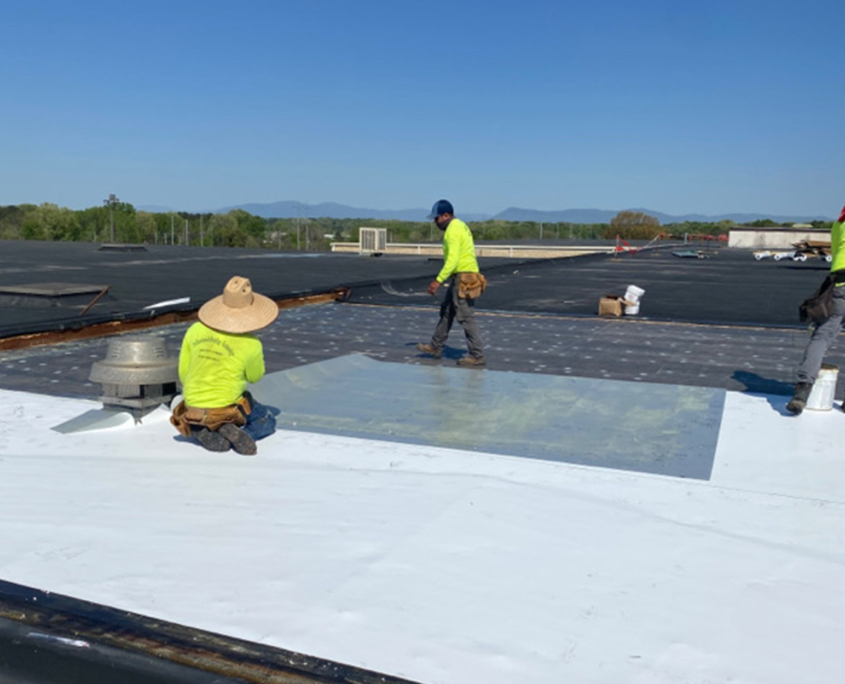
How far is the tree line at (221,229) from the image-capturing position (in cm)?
6888

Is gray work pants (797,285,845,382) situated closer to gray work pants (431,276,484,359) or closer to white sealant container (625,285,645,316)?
gray work pants (431,276,484,359)

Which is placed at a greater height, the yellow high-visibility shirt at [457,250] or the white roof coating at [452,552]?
the yellow high-visibility shirt at [457,250]

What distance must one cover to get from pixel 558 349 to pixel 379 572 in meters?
6.39

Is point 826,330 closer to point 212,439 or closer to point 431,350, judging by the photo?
point 431,350

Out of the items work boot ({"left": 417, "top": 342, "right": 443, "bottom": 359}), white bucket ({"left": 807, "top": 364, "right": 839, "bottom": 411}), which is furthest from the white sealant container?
white bucket ({"left": 807, "top": 364, "right": 839, "bottom": 411})

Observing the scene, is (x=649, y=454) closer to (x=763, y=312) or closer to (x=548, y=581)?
(x=548, y=581)

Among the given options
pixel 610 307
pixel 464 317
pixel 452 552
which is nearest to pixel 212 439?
pixel 452 552

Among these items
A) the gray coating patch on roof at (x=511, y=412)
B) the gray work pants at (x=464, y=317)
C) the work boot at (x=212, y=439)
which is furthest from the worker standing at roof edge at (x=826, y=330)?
the work boot at (x=212, y=439)

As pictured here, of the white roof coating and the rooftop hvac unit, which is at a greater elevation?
the rooftop hvac unit

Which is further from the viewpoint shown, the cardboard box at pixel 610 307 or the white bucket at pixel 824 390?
the cardboard box at pixel 610 307

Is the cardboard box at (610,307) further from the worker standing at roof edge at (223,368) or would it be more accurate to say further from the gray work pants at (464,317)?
the worker standing at roof edge at (223,368)

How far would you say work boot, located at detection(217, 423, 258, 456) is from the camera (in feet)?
17.5

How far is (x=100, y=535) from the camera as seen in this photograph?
4051 mm

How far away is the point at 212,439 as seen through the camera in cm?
539
